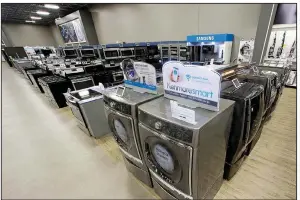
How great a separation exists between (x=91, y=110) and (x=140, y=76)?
131cm

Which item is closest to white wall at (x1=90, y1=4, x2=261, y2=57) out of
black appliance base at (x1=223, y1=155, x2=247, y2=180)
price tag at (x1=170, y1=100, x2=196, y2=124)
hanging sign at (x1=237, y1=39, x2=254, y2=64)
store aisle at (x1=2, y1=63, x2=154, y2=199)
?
hanging sign at (x1=237, y1=39, x2=254, y2=64)

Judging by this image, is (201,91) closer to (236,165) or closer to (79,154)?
(236,165)

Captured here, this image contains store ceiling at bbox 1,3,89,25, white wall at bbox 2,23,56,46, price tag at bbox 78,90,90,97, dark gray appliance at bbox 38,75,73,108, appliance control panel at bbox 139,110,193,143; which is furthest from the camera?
white wall at bbox 2,23,56,46

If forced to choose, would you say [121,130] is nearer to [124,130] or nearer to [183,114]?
[124,130]

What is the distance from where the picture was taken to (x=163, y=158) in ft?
3.58

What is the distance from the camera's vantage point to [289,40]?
12.4 ft

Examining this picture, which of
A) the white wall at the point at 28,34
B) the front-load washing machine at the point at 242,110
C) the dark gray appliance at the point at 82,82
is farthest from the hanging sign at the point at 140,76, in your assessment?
the white wall at the point at 28,34

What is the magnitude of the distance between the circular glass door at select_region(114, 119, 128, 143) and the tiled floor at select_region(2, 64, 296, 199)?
62cm

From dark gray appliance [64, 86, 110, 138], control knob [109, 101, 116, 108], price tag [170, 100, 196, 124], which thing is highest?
price tag [170, 100, 196, 124]

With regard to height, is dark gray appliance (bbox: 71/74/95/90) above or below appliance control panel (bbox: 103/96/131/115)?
below

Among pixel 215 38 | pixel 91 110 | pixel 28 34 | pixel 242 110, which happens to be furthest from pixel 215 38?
pixel 28 34

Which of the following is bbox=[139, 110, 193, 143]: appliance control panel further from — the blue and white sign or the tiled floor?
the blue and white sign

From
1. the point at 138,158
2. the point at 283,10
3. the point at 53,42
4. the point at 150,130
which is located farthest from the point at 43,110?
the point at 53,42

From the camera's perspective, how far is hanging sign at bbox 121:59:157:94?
4.14 feet
